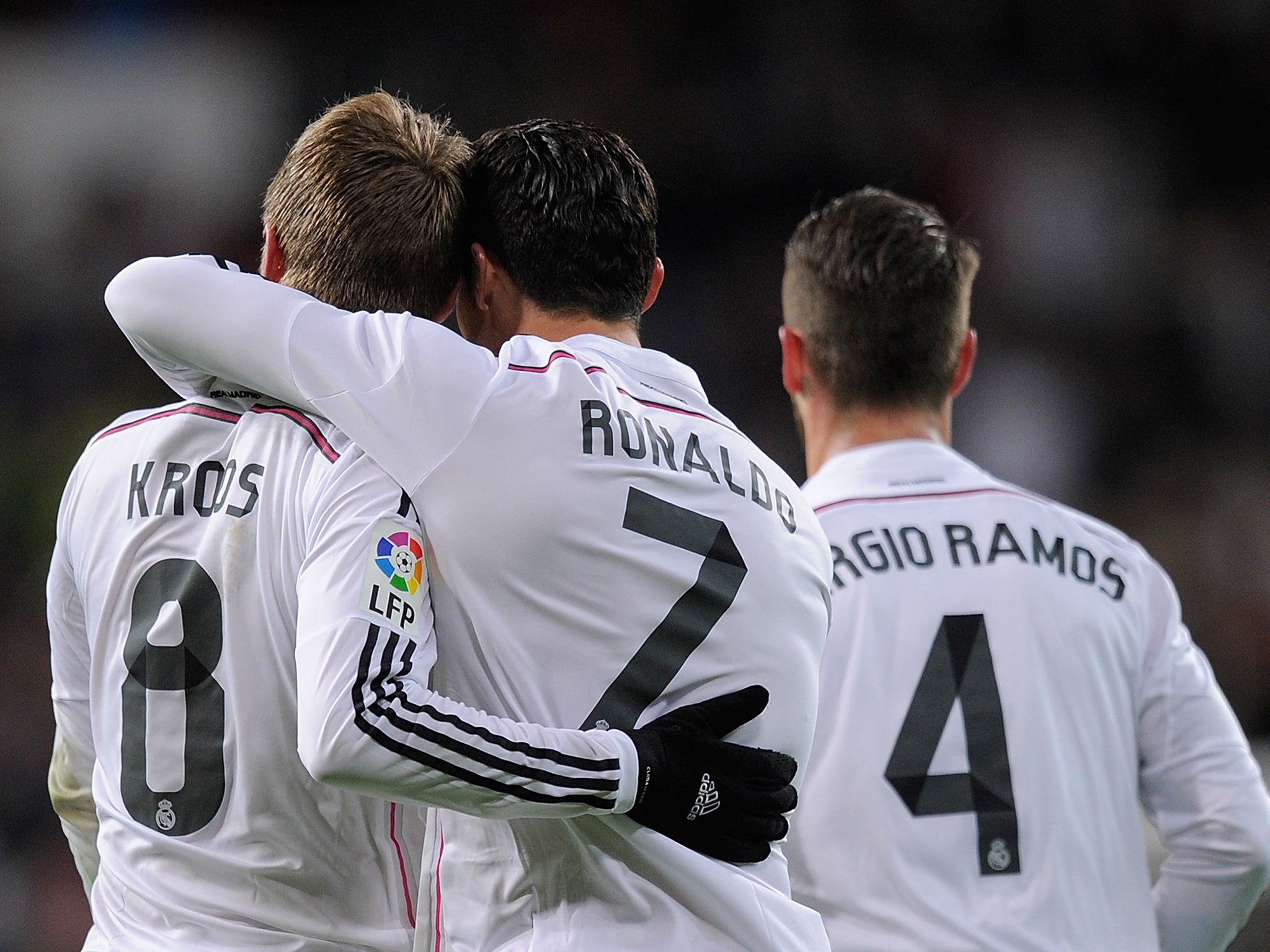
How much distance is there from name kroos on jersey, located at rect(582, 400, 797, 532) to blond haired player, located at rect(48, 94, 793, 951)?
0.30 metres

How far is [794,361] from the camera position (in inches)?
141

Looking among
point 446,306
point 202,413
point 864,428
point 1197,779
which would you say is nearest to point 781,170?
point 864,428

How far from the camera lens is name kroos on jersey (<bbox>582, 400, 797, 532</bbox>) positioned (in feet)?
7.02

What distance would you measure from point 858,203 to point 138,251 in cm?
738

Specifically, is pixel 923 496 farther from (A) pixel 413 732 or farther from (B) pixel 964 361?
(A) pixel 413 732

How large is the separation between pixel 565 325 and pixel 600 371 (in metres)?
0.21

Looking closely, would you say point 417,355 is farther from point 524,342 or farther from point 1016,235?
point 1016,235

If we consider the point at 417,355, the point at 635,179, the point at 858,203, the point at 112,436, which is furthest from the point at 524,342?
the point at 858,203

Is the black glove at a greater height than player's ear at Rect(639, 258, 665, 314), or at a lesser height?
lesser

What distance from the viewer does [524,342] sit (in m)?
2.25

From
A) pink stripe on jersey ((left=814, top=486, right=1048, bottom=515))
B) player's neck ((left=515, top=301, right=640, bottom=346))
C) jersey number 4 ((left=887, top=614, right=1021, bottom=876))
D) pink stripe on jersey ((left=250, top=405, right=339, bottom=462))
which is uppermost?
player's neck ((left=515, top=301, right=640, bottom=346))

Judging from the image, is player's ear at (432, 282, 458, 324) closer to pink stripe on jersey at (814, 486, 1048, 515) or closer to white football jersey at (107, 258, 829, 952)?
white football jersey at (107, 258, 829, 952)

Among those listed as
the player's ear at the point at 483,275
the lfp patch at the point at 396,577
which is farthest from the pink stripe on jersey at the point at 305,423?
the player's ear at the point at 483,275

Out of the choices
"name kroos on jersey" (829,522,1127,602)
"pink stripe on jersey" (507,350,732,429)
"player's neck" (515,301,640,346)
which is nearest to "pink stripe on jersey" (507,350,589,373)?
"pink stripe on jersey" (507,350,732,429)
